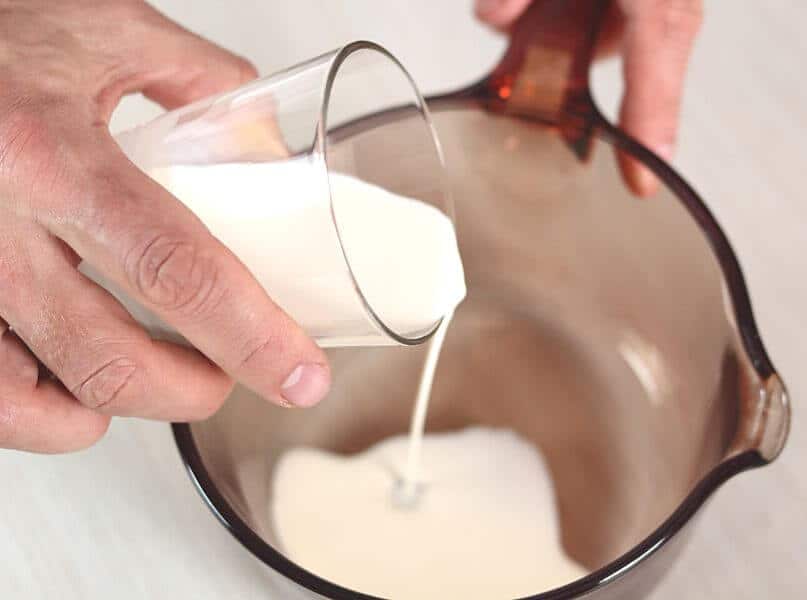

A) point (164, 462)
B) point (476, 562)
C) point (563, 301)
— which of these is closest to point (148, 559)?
point (164, 462)

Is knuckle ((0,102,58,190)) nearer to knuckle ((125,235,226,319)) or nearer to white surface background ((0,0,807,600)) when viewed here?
knuckle ((125,235,226,319))

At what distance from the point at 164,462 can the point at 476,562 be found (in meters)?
0.21

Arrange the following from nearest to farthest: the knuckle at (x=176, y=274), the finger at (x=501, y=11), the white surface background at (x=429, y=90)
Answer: the knuckle at (x=176, y=274) → the white surface background at (x=429, y=90) → the finger at (x=501, y=11)

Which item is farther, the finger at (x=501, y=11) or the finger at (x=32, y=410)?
the finger at (x=501, y=11)

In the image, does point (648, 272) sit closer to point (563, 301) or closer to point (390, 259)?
point (563, 301)

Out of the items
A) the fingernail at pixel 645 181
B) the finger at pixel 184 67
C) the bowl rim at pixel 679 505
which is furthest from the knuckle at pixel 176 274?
the fingernail at pixel 645 181

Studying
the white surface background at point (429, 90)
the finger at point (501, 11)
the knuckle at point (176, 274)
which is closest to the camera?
the knuckle at point (176, 274)

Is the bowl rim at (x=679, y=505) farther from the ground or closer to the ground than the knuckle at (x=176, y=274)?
closer to the ground

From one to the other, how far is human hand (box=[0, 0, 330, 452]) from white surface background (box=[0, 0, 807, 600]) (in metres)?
0.09

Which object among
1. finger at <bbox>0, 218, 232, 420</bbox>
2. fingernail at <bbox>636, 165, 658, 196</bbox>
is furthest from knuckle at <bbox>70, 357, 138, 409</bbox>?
fingernail at <bbox>636, 165, 658, 196</bbox>

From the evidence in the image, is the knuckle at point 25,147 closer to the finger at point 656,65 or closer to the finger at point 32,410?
the finger at point 32,410

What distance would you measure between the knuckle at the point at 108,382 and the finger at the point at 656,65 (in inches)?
15.2

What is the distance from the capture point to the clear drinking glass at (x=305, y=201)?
0.48 m

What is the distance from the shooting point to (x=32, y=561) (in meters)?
0.65
